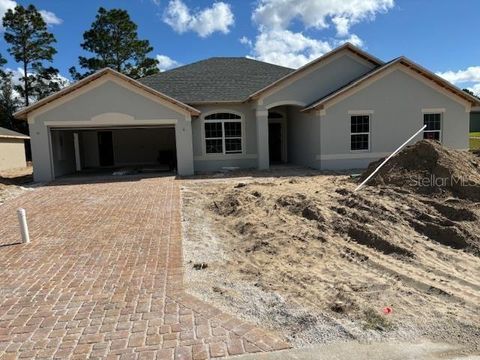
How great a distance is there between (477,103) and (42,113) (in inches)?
845

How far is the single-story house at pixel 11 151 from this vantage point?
2605cm

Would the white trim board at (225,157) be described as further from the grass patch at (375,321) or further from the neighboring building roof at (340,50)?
the grass patch at (375,321)

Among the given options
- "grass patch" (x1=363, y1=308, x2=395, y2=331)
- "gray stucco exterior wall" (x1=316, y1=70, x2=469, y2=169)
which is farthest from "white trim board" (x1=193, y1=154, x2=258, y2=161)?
"grass patch" (x1=363, y1=308, x2=395, y2=331)

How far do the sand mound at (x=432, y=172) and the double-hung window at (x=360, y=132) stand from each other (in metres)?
6.71

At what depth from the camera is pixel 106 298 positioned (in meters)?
4.89

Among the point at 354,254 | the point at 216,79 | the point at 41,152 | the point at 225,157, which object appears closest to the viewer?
the point at 354,254

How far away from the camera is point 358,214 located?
838 centimetres

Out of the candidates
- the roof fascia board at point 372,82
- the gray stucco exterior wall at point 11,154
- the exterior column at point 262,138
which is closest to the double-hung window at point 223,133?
the exterior column at point 262,138

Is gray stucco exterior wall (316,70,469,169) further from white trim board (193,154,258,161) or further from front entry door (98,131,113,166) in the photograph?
front entry door (98,131,113,166)

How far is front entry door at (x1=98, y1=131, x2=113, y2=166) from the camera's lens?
25.3 m

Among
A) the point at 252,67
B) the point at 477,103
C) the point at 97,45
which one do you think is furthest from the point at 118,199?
the point at 97,45

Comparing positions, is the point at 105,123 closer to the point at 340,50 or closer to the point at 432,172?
the point at 340,50

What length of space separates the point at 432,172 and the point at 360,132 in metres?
8.63

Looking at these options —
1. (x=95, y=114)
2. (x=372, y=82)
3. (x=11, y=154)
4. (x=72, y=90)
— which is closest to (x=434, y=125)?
(x=372, y=82)
